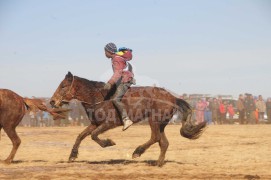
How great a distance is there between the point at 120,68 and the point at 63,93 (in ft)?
4.83

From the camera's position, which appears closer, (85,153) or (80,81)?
(80,81)

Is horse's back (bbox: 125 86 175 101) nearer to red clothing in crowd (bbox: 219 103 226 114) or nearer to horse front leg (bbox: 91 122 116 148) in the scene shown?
horse front leg (bbox: 91 122 116 148)

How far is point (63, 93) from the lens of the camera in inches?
452

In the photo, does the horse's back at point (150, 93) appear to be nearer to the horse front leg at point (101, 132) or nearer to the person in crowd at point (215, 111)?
the horse front leg at point (101, 132)

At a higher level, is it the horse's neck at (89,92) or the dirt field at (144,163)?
the horse's neck at (89,92)

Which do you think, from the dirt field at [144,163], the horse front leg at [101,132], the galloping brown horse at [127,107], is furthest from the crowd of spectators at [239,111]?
the horse front leg at [101,132]

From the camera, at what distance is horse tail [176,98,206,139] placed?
11.5m

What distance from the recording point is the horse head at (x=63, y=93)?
452 inches

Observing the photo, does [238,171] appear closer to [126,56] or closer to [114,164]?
[114,164]

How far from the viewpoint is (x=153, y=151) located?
558 inches

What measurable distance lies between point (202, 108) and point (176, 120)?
371 cm

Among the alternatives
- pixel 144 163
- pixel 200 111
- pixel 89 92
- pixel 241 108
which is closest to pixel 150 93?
pixel 89 92

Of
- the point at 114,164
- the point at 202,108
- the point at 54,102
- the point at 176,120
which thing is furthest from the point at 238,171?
the point at 176,120

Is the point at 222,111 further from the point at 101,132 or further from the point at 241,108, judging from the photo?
the point at 101,132
